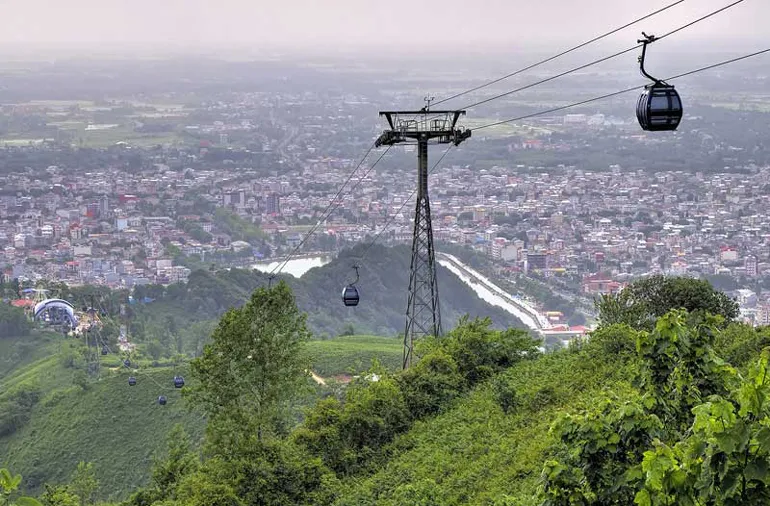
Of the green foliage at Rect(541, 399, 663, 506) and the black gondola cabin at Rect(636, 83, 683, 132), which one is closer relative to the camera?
the green foliage at Rect(541, 399, 663, 506)

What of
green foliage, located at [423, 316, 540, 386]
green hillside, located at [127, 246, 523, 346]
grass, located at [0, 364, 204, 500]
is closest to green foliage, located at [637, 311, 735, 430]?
green foliage, located at [423, 316, 540, 386]

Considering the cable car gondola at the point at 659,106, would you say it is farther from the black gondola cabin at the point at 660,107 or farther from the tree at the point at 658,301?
the tree at the point at 658,301

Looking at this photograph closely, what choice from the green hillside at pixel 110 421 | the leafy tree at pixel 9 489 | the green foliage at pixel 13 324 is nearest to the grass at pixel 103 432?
the green hillside at pixel 110 421

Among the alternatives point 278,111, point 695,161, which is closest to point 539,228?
point 695,161

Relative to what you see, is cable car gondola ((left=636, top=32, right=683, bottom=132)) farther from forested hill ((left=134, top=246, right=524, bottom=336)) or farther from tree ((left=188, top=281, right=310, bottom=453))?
forested hill ((left=134, top=246, right=524, bottom=336))

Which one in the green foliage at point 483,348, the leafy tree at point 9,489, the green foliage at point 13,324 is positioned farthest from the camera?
the green foliage at point 13,324

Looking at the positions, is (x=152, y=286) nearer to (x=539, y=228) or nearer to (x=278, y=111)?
(x=539, y=228)
